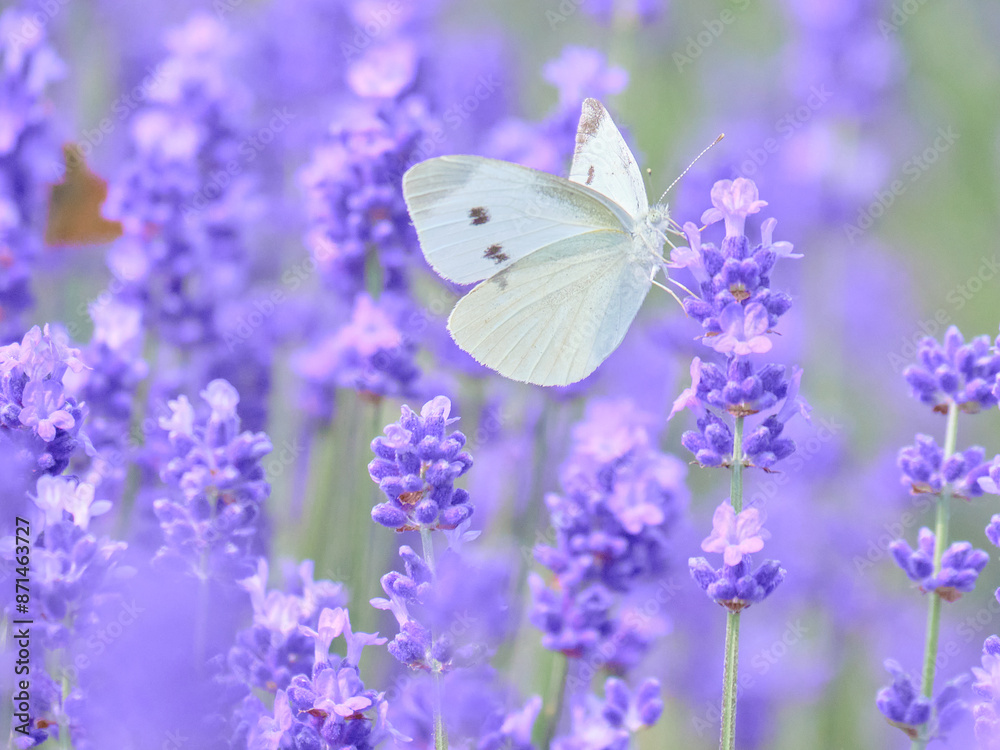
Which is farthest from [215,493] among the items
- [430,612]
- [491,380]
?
[491,380]

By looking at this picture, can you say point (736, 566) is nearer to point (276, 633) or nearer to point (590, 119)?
point (276, 633)

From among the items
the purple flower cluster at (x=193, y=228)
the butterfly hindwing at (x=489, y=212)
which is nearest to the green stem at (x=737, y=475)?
the butterfly hindwing at (x=489, y=212)

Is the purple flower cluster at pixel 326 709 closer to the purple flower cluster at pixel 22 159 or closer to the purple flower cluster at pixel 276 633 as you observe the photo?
the purple flower cluster at pixel 276 633

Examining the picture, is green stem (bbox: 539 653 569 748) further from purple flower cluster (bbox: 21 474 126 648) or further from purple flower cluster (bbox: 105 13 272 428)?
purple flower cluster (bbox: 105 13 272 428)

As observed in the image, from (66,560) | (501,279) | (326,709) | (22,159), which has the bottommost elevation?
(326,709)

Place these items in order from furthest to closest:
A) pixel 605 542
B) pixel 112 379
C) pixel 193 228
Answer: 1. pixel 193 228
2. pixel 112 379
3. pixel 605 542

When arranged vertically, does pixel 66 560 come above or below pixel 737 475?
below

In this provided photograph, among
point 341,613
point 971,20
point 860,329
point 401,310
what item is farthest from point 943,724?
point 971,20

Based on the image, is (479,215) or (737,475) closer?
(737,475)
